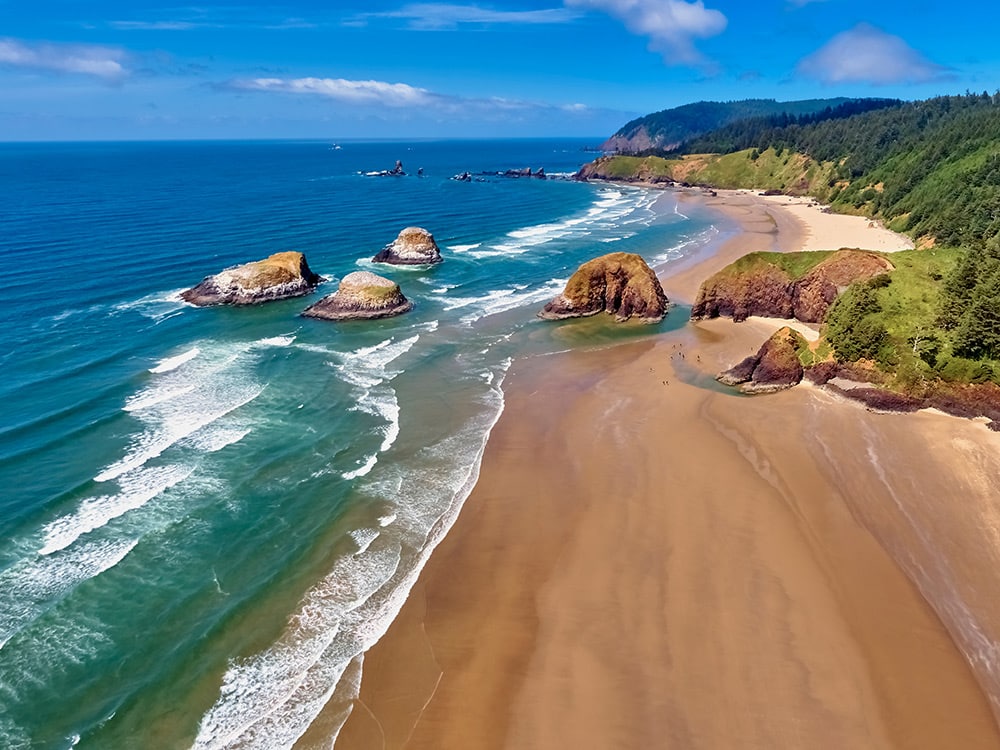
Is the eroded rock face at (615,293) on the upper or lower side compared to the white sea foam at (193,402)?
upper

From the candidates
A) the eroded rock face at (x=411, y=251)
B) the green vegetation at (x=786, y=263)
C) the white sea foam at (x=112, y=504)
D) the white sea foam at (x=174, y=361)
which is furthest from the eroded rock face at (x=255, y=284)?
the green vegetation at (x=786, y=263)

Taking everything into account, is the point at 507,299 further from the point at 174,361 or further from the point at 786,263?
the point at 174,361

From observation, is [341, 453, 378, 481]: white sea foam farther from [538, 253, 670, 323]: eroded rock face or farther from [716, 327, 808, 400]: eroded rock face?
[538, 253, 670, 323]: eroded rock face

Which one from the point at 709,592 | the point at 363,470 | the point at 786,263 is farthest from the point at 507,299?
the point at 709,592

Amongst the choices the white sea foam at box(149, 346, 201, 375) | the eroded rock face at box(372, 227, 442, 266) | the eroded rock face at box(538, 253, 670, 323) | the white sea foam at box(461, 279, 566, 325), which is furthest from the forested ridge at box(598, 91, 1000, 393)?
the eroded rock face at box(372, 227, 442, 266)

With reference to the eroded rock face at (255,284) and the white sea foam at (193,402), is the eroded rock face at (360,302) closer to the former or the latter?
the eroded rock face at (255,284)
